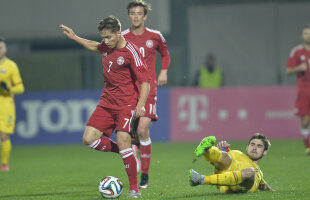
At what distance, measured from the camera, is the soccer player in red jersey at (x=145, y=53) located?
352 inches

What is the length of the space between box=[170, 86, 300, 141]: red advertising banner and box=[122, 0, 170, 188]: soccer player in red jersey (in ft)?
22.2

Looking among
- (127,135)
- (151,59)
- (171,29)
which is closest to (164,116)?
(171,29)

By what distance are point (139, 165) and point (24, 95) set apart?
773 centimetres

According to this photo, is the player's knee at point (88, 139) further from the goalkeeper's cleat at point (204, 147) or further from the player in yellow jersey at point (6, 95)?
the player in yellow jersey at point (6, 95)

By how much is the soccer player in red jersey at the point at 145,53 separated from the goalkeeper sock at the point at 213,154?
1537 millimetres

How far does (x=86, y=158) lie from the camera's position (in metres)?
13.4

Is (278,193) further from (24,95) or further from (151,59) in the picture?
(24,95)

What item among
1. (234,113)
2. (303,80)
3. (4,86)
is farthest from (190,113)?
(4,86)

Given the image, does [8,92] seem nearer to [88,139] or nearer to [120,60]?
[88,139]

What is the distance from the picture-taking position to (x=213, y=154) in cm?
732

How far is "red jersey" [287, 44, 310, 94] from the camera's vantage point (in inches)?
510

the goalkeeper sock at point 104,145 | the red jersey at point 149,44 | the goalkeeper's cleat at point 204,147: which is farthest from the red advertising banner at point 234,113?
the goalkeeper's cleat at point 204,147

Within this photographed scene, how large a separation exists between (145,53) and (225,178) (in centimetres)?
239

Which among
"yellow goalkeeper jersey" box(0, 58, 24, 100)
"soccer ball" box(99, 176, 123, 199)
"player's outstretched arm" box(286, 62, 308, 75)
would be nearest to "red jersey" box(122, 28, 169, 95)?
"soccer ball" box(99, 176, 123, 199)
